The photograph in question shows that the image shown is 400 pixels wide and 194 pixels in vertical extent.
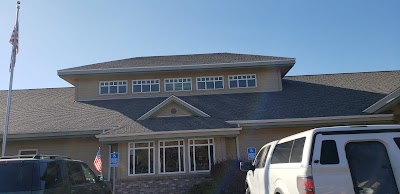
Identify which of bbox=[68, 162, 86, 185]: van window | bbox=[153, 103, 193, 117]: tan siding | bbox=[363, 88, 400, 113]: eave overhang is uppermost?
bbox=[153, 103, 193, 117]: tan siding

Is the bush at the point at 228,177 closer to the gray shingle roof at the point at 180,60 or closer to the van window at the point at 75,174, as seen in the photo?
the van window at the point at 75,174

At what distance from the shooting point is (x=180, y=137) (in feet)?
54.3

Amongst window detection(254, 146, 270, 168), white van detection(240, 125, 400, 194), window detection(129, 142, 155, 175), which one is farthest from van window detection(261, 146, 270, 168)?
window detection(129, 142, 155, 175)

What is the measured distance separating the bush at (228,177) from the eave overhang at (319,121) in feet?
7.46

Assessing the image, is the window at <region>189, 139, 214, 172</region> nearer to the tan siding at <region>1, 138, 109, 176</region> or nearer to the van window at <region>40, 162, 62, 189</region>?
the tan siding at <region>1, 138, 109, 176</region>

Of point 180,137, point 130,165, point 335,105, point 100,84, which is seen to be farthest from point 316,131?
point 100,84

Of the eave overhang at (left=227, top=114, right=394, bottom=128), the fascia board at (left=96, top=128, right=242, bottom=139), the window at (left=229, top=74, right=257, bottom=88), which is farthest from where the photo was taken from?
the window at (left=229, top=74, right=257, bottom=88)

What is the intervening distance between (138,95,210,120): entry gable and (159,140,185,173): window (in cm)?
164

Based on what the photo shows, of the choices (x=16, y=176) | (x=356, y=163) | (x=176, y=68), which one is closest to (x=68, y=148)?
(x=176, y=68)

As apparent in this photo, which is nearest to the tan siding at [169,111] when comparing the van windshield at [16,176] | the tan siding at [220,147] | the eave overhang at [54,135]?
the tan siding at [220,147]

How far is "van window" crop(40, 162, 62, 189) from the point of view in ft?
21.4

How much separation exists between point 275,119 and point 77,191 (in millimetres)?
11387

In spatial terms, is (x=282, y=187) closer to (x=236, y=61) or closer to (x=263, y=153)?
(x=263, y=153)

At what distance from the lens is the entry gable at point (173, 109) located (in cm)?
1850
